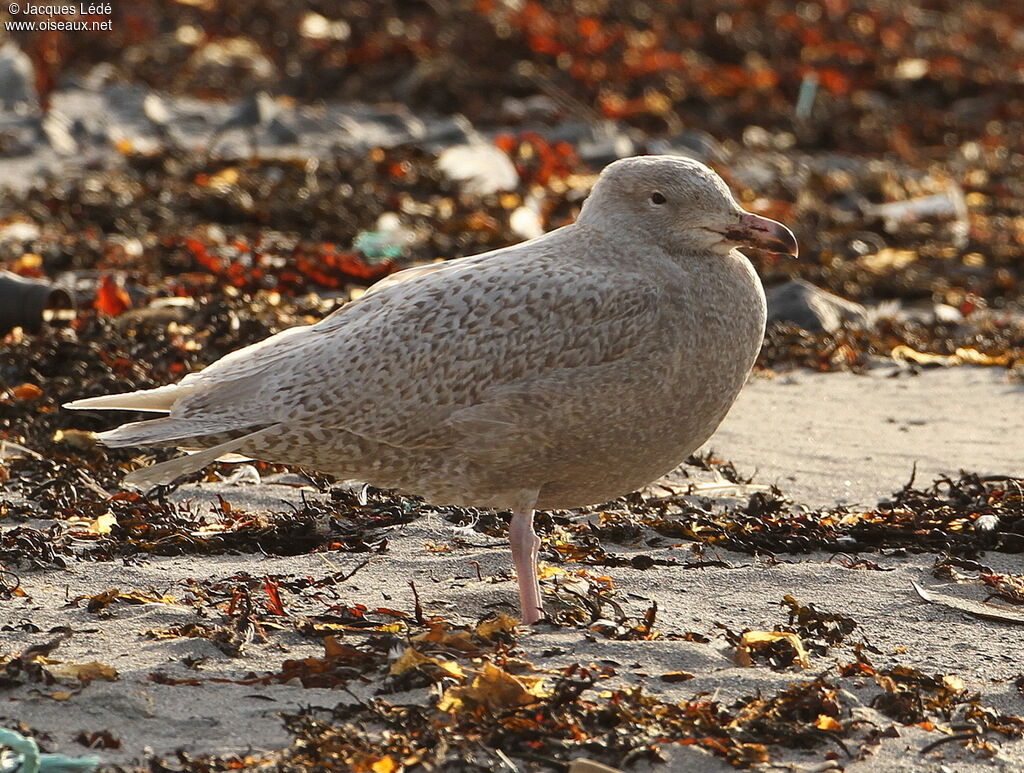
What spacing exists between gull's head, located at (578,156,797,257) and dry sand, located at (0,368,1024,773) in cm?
118

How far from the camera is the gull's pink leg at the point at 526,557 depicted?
4.69 m

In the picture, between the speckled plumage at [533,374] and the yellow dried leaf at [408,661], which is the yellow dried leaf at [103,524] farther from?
the yellow dried leaf at [408,661]

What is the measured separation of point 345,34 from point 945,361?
27.7ft

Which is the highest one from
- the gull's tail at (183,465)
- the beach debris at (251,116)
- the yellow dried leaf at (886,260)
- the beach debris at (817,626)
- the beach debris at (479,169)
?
the beach debris at (251,116)

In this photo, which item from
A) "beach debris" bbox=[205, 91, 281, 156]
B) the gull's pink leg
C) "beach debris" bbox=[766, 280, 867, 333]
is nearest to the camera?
the gull's pink leg

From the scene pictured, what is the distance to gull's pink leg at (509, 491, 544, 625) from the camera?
4.69m

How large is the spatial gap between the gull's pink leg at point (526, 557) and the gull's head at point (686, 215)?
98 centimetres

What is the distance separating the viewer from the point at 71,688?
399 centimetres

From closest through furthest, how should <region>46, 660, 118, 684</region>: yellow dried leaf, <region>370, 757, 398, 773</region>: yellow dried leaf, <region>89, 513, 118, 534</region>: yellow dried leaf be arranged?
<region>370, 757, 398, 773</region>: yellow dried leaf < <region>46, 660, 118, 684</region>: yellow dried leaf < <region>89, 513, 118, 534</region>: yellow dried leaf

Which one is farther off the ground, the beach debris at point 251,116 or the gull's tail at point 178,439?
the beach debris at point 251,116

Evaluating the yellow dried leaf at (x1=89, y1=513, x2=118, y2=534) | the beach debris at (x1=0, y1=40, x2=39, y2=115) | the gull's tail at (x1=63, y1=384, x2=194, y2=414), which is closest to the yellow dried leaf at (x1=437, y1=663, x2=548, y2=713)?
the gull's tail at (x1=63, y1=384, x2=194, y2=414)

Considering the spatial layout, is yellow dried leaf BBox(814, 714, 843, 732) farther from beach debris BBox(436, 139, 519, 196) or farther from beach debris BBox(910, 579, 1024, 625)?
beach debris BBox(436, 139, 519, 196)

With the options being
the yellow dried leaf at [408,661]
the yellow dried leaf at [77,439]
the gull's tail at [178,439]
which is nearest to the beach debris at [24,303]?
the yellow dried leaf at [77,439]

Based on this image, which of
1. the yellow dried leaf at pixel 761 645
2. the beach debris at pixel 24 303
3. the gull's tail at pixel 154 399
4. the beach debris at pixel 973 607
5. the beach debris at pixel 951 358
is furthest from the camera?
the beach debris at pixel 951 358
